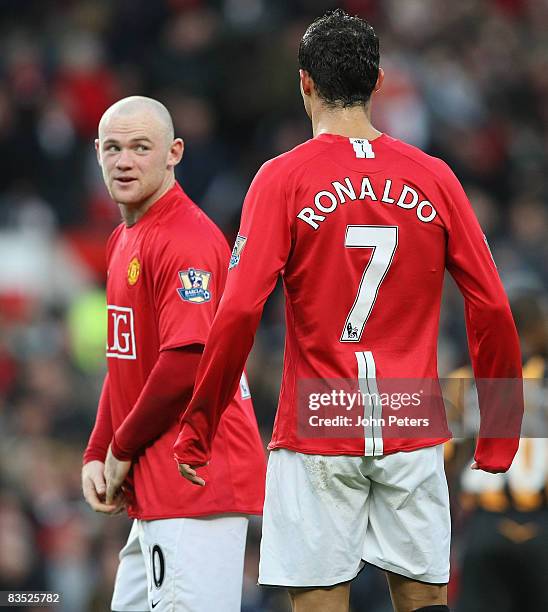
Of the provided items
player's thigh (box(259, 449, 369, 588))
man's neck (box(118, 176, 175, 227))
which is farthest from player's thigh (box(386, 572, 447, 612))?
man's neck (box(118, 176, 175, 227))

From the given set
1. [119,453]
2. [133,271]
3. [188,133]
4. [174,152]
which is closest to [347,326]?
[133,271]

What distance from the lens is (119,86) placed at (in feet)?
39.0

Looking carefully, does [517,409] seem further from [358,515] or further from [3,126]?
[3,126]

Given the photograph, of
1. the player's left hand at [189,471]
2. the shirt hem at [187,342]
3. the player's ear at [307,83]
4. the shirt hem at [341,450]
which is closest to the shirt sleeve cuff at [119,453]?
the shirt hem at [187,342]

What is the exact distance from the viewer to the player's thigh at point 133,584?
180 inches

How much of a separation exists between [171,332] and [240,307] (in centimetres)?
50

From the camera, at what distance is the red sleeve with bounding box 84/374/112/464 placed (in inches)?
184

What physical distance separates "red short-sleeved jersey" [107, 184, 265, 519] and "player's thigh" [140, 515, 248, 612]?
0.05 meters

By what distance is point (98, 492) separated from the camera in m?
4.55

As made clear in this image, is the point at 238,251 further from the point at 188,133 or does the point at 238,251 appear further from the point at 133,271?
the point at 188,133

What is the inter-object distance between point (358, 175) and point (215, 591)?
4.54ft

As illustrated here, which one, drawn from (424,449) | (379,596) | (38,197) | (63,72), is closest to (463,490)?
(379,596)

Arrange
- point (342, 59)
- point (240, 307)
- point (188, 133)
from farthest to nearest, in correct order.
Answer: point (188, 133) < point (342, 59) < point (240, 307)

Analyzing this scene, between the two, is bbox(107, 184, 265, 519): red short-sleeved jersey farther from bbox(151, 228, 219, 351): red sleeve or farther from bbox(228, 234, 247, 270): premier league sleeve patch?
bbox(228, 234, 247, 270): premier league sleeve patch
